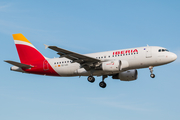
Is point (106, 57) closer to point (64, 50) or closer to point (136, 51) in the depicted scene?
point (136, 51)

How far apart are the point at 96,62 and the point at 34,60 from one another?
10082 millimetres

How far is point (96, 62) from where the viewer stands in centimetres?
3928

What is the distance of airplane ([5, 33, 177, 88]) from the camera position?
38094 millimetres

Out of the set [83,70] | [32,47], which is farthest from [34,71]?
[83,70]

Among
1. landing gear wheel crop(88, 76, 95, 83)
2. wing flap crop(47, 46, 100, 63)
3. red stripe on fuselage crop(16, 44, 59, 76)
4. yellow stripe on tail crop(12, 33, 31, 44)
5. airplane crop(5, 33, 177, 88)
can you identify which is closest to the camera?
wing flap crop(47, 46, 100, 63)

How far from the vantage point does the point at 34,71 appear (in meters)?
42.6

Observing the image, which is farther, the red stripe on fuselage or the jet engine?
the red stripe on fuselage

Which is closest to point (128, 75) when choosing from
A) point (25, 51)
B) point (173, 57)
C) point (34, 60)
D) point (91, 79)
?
point (91, 79)

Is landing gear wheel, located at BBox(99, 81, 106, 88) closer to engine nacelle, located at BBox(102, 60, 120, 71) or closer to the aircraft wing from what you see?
engine nacelle, located at BBox(102, 60, 120, 71)

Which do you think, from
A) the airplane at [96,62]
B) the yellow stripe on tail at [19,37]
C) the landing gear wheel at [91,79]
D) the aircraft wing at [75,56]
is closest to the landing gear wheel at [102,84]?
the airplane at [96,62]

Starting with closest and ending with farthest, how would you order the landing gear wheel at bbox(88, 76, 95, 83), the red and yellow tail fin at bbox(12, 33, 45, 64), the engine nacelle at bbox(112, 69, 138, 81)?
the landing gear wheel at bbox(88, 76, 95, 83), the engine nacelle at bbox(112, 69, 138, 81), the red and yellow tail fin at bbox(12, 33, 45, 64)

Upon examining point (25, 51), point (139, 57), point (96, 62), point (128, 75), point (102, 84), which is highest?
point (25, 51)

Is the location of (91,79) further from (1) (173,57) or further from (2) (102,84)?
(1) (173,57)

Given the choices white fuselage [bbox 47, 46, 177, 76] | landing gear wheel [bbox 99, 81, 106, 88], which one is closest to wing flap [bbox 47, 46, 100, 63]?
white fuselage [bbox 47, 46, 177, 76]
